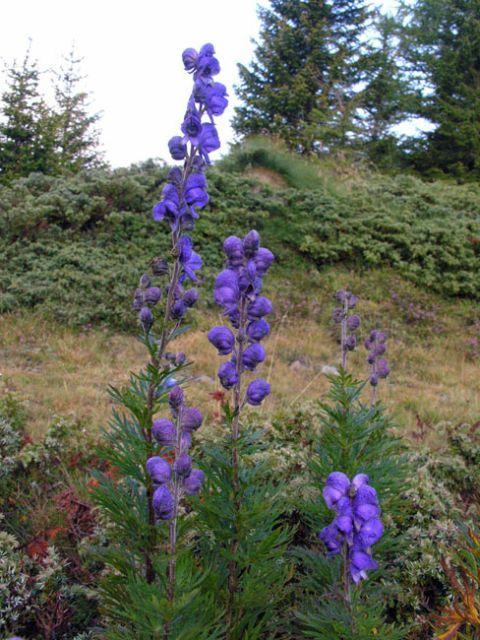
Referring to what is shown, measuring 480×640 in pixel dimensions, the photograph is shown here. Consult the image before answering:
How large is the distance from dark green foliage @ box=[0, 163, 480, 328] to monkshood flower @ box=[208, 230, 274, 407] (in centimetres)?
533

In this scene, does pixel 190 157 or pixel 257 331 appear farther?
pixel 190 157

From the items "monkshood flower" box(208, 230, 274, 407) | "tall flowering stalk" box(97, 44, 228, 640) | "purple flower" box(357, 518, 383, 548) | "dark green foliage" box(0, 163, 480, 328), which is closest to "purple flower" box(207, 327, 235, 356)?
"monkshood flower" box(208, 230, 274, 407)

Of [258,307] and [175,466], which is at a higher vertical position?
[258,307]

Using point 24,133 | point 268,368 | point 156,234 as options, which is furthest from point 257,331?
point 24,133

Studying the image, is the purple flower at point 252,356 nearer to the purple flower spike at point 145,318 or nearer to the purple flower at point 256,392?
the purple flower at point 256,392

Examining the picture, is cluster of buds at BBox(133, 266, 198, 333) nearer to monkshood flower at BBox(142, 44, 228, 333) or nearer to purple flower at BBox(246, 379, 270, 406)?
monkshood flower at BBox(142, 44, 228, 333)

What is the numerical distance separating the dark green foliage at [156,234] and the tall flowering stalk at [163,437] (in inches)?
203

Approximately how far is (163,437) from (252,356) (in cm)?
32

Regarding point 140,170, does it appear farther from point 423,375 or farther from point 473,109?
point 473,109

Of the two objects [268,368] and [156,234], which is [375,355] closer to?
[268,368]

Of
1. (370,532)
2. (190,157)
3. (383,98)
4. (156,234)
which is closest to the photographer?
(370,532)

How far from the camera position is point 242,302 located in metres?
1.45

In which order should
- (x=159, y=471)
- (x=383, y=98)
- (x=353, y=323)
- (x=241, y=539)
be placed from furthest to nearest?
(x=383, y=98)
(x=353, y=323)
(x=241, y=539)
(x=159, y=471)

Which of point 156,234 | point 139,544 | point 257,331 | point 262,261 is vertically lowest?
point 139,544
